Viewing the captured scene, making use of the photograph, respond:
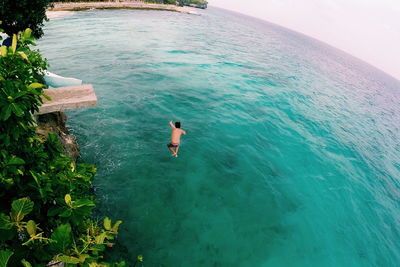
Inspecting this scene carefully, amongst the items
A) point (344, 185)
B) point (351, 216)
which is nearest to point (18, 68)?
point (351, 216)

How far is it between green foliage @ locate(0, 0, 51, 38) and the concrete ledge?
6.81 meters

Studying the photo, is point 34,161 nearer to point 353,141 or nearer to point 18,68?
point 18,68

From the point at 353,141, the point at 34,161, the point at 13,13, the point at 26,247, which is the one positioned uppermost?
the point at 13,13

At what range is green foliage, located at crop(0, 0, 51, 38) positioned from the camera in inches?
482

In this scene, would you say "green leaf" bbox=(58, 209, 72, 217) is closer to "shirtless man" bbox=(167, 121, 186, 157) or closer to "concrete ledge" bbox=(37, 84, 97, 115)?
"concrete ledge" bbox=(37, 84, 97, 115)

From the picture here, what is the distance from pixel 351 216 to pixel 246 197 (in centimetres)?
620

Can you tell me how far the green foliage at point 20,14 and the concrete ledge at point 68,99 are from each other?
22.3ft

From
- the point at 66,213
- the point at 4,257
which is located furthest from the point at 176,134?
the point at 4,257

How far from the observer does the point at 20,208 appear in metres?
2.77

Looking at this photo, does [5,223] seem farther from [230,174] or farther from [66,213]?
[230,174]

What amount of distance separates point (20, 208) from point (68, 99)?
24.6ft

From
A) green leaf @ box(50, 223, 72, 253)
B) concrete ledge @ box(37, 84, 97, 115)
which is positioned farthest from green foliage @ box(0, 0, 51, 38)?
green leaf @ box(50, 223, 72, 253)

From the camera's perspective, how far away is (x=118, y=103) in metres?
16.7

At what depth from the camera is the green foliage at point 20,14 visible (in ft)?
40.1
